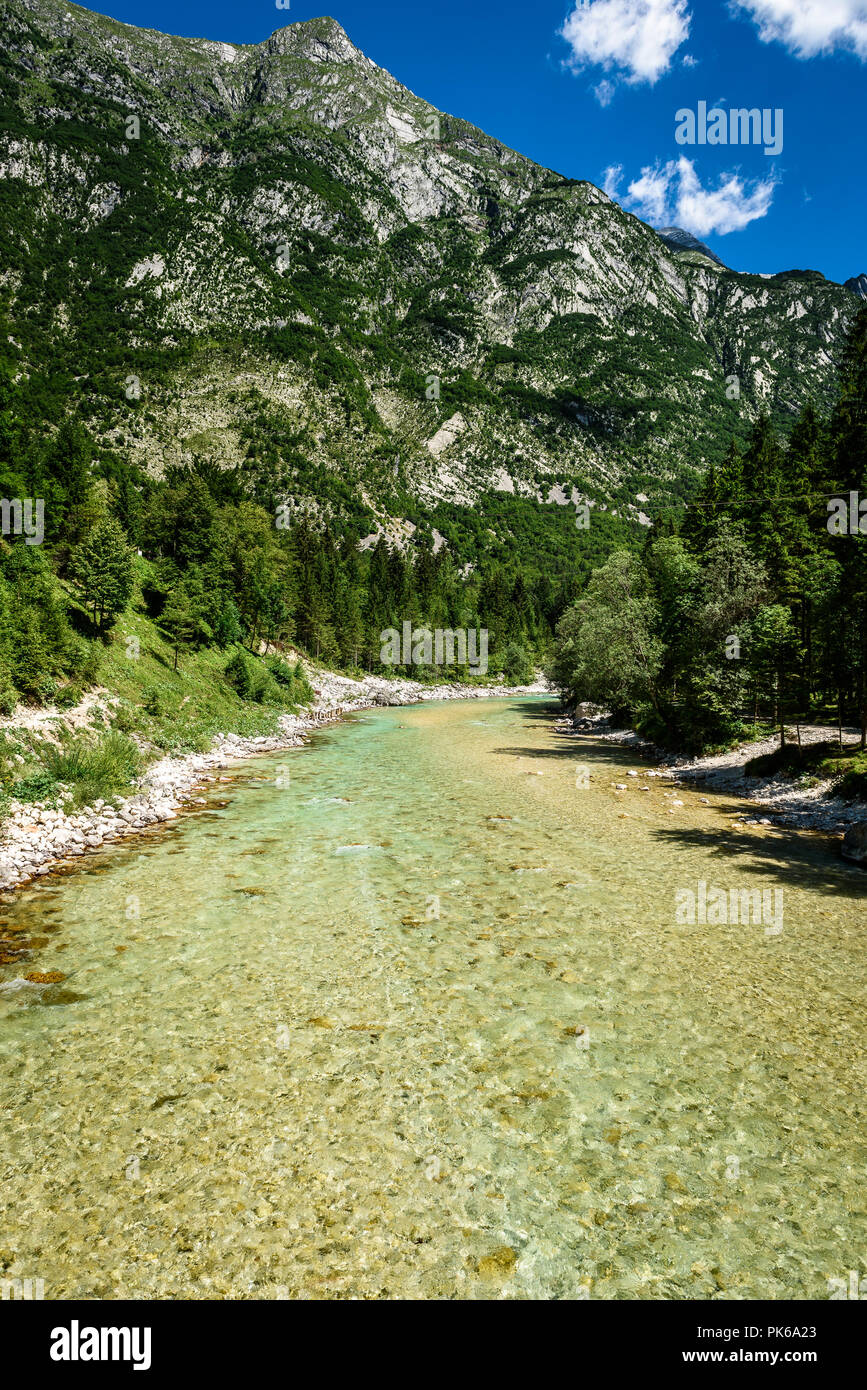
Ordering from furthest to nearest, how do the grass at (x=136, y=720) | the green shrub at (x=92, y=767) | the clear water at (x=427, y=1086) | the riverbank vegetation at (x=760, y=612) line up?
1. the riverbank vegetation at (x=760, y=612)
2. the green shrub at (x=92, y=767)
3. the grass at (x=136, y=720)
4. the clear water at (x=427, y=1086)

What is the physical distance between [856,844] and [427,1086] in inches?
567

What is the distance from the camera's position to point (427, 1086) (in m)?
6.86

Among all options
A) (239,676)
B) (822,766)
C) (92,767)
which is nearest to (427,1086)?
(92,767)

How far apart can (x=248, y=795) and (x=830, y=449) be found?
45.5m

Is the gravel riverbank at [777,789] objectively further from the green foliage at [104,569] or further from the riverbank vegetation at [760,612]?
the green foliage at [104,569]

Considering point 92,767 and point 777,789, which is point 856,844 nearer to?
point 777,789

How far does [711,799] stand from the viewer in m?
23.7

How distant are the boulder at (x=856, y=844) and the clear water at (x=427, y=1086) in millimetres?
2241

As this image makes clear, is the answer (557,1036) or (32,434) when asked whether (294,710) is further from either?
(557,1036)

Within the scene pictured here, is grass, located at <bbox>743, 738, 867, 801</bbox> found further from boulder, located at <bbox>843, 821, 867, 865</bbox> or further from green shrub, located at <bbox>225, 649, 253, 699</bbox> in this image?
green shrub, located at <bbox>225, 649, 253, 699</bbox>

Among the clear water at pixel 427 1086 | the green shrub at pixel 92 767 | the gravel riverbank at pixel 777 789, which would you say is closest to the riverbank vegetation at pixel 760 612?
the gravel riverbank at pixel 777 789

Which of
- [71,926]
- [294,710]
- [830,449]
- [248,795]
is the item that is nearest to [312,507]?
[294,710]

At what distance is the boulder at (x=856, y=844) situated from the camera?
1559 cm
